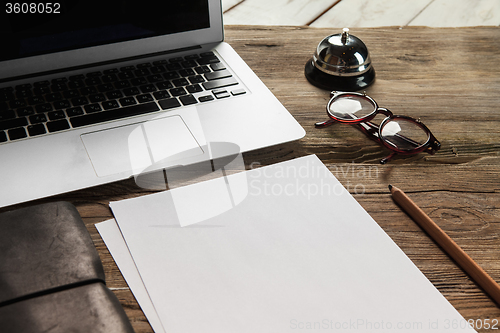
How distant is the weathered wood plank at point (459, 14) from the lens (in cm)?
148

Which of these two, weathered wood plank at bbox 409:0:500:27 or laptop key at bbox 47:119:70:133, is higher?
Answer: weathered wood plank at bbox 409:0:500:27

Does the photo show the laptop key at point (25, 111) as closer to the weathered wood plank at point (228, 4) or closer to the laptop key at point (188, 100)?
the laptop key at point (188, 100)

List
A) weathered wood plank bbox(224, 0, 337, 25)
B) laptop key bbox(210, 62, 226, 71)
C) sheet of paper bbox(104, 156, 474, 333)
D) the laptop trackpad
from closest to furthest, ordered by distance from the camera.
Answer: sheet of paper bbox(104, 156, 474, 333) → the laptop trackpad → laptop key bbox(210, 62, 226, 71) → weathered wood plank bbox(224, 0, 337, 25)

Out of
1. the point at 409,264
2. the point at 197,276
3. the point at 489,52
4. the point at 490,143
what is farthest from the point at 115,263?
the point at 489,52

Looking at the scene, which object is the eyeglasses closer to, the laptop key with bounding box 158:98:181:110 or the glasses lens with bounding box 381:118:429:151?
the glasses lens with bounding box 381:118:429:151

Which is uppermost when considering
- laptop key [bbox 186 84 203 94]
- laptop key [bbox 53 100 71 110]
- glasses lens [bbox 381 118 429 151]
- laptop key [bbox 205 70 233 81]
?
laptop key [bbox 205 70 233 81]

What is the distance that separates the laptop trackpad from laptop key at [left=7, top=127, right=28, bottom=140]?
85 millimetres

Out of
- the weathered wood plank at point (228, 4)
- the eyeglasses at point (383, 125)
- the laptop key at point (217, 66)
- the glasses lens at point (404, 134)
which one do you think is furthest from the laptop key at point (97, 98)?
the weathered wood plank at point (228, 4)

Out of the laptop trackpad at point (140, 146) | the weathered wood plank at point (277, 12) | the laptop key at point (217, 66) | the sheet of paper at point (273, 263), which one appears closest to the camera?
the sheet of paper at point (273, 263)

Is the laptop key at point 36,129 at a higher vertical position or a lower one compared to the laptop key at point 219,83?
lower

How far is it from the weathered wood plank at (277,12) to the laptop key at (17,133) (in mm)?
902

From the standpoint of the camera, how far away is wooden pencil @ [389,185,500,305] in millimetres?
479

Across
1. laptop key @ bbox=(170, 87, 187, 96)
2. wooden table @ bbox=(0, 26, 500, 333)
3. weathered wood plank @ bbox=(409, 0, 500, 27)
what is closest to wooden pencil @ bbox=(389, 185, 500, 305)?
wooden table @ bbox=(0, 26, 500, 333)

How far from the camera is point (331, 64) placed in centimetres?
81
